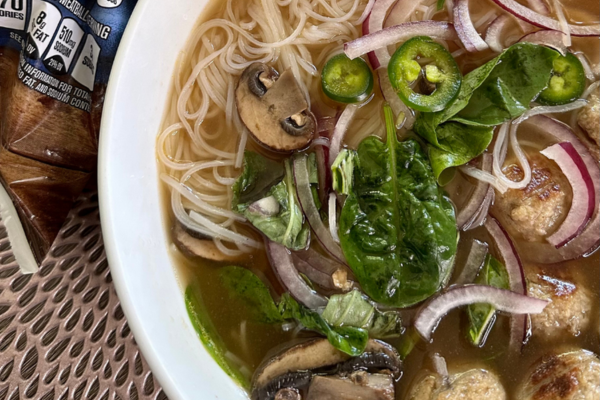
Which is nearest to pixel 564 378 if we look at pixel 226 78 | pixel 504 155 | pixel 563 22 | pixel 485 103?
pixel 504 155

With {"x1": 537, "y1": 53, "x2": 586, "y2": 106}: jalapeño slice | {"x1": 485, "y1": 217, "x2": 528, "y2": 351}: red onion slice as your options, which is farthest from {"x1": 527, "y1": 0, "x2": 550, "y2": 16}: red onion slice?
{"x1": 485, "y1": 217, "x2": 528, "y2": 351}: red onion slice

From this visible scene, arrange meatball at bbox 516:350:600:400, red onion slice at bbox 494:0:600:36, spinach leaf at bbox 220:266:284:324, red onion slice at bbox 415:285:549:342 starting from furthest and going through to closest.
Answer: red onion slice at bbox 494:0:600:36 < spinach leaf at bbox 220:266:284:324 < red onion slice at bbox 415:285:549:342 < meatball at bbox 516:350:600:400

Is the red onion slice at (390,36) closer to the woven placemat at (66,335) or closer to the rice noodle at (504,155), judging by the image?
the rice noodle at (504,155)

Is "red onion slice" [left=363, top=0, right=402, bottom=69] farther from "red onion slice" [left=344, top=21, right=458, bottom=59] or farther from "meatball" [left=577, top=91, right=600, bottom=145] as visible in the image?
"meatball" [left=577, top=91, right=600, bottom=145]

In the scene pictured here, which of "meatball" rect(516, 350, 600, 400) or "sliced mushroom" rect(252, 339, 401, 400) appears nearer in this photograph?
"meatball" rect(516, 350, 600, 400)

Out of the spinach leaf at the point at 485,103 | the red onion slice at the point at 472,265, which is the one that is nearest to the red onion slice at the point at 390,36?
the spinach leaf at the point at 485,103
